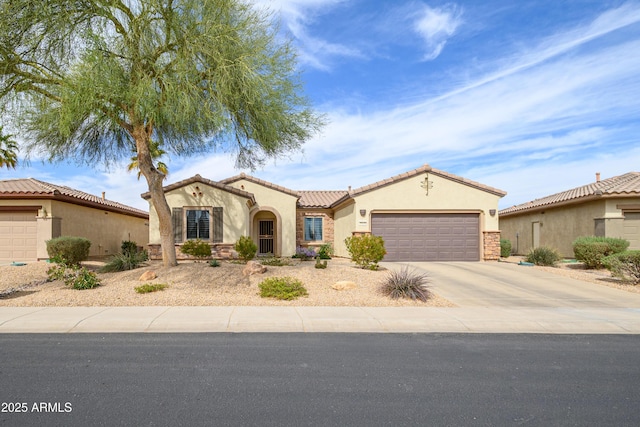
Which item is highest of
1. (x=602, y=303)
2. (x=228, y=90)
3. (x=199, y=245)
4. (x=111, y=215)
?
(x=228, y=90)

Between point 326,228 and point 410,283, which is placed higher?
point 326,228

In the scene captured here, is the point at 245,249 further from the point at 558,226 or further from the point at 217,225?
the point at 558,226

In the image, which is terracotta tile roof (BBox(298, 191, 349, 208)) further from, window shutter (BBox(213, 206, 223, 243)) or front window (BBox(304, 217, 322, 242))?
window shutter (BBox(213, 206, 223, 243))

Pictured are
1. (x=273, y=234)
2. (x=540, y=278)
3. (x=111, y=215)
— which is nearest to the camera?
(x=540, y=278)

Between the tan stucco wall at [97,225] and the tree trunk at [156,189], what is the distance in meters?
8.50

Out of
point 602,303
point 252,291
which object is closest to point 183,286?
point 252,291

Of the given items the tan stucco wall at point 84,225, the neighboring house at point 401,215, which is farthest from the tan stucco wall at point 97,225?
the neighboring house at point 401,215

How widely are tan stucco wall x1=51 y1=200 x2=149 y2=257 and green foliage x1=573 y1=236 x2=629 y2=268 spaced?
23967mm

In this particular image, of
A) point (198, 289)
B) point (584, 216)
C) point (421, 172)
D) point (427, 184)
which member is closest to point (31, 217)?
point (198, 289)

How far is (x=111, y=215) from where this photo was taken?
989 inches

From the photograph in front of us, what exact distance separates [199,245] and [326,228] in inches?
347

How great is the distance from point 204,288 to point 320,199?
15.2 metres

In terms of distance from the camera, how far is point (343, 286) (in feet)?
38.4

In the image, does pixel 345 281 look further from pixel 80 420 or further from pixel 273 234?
pixel 273 234
